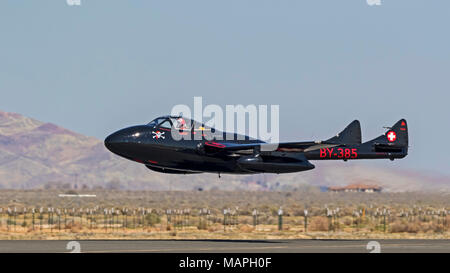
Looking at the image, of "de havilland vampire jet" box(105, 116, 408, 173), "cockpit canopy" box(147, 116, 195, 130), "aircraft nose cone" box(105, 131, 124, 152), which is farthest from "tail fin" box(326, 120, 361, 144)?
"aircraft nose cone" box(105, 131, 124, 152)

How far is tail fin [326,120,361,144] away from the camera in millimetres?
46688

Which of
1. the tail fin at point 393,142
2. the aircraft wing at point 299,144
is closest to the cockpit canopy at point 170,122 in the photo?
the aircraft wing at point 299,144

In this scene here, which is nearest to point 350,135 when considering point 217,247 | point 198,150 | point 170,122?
point 198,150

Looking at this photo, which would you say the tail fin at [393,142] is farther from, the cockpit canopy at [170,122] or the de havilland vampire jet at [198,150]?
the cockpit canopy at [170,122]

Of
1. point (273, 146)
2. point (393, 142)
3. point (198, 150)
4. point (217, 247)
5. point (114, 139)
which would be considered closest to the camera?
point (217, 247)

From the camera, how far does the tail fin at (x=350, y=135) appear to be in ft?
153

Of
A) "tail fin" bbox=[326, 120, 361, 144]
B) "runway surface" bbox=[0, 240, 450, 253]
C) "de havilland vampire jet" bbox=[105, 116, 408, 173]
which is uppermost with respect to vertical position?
"tail fin" bbox=[326, 120, 361, 144]

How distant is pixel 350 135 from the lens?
46.8m

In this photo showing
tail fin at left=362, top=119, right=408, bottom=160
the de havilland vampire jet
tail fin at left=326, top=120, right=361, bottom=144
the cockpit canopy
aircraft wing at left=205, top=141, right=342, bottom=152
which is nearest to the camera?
aircraft wing at left=205, top=141, right=342, bottom=152

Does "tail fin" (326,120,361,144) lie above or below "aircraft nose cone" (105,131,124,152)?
above

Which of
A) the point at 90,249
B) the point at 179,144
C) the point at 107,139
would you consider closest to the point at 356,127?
the point at 179,144

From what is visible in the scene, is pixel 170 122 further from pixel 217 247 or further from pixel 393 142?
pixel 393 142

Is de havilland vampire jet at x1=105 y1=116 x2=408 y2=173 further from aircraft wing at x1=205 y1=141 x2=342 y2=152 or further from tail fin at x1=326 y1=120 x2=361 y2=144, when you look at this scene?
tail fin at x1=326 y1=120 x2=361 y2=144
